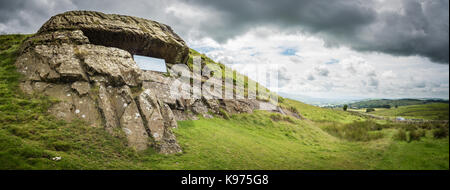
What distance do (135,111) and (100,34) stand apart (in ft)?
34.0

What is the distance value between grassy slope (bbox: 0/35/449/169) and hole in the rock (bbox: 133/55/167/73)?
8571 millimetres

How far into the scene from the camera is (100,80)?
13.9 meters

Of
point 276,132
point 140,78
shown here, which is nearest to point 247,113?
point 276,132

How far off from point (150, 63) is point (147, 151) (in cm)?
1355

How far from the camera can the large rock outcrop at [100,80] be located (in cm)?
1220

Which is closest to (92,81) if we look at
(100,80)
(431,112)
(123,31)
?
(100,80)

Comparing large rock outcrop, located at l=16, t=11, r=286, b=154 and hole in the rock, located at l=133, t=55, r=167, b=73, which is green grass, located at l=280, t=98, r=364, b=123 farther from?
large rock outcrop, located at l=16, t=11, r=286, b=154

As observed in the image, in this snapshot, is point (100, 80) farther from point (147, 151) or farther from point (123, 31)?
point (123, 31)

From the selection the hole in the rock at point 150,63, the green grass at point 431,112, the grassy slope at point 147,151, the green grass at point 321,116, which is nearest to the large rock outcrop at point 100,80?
the grassy slope at point 147,151

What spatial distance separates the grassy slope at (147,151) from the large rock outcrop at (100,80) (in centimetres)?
80
